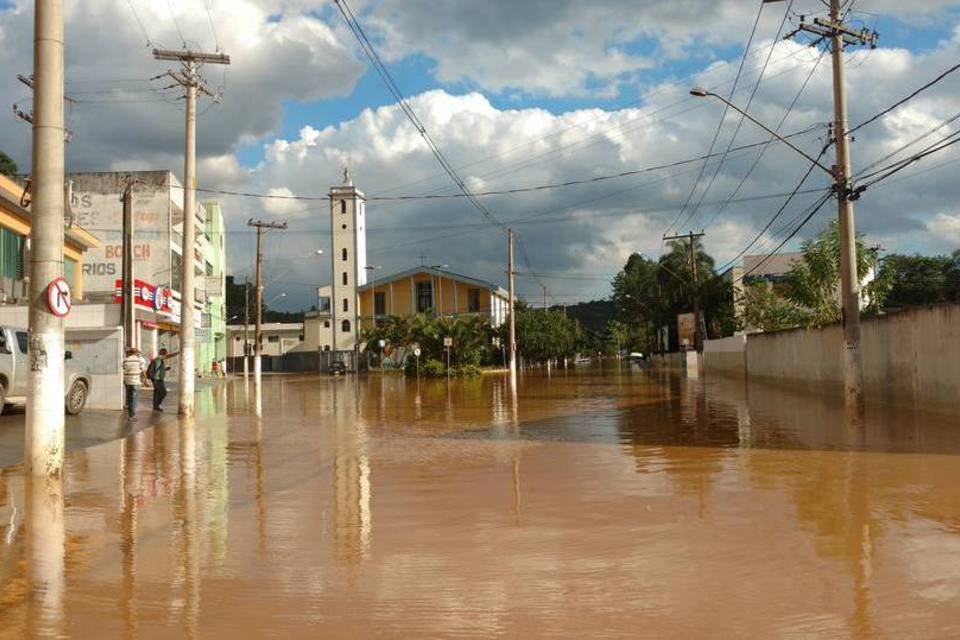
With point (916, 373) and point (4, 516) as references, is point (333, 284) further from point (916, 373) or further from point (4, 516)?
point (4, 516)

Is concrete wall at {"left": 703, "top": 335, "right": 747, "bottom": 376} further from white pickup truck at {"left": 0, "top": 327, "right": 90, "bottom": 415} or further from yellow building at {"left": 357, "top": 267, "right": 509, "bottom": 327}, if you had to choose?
white pickup truck at {"left": 0, "top": 327, "right": 90, "bottom": 415}

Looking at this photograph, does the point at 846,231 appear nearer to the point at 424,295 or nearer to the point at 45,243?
the point at 45,243

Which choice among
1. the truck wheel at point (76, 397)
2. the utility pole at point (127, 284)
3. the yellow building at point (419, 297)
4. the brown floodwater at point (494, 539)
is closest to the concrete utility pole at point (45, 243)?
the brown floodwater at point (494, 539)

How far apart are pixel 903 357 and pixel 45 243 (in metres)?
18.0

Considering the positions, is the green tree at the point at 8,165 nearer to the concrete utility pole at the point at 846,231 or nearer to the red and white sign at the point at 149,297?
the red and white sign at the point at 149,297

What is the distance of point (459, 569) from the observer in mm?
6414

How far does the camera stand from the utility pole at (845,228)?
Answer: 19422mm

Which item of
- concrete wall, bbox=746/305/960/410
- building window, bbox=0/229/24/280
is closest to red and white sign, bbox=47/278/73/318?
Answer: concrete wall, bbox=746/305/960/410

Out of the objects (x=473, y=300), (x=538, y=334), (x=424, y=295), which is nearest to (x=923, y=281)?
(x=538, y=334)

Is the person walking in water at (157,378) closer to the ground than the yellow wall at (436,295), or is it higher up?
closer to the ground

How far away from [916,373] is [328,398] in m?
19.1

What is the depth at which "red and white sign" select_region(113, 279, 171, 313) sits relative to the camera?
120 feet

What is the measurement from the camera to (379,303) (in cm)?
8412

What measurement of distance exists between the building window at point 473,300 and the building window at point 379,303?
8.25 meters
